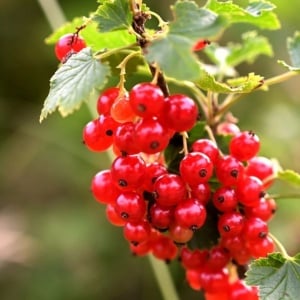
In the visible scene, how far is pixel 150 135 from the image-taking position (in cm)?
114

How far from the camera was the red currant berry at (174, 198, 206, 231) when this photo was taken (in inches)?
49.1

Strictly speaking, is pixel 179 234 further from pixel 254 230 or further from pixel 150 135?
pixel 150 135

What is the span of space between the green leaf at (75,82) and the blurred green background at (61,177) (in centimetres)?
205

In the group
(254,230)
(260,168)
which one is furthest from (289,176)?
(254,230)

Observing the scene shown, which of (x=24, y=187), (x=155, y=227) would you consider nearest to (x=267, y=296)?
(x=155, y=227)

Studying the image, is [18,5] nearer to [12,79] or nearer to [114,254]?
[12,79]

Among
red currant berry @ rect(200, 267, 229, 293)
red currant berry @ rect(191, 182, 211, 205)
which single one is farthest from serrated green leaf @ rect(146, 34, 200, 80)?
red currant berry @ rect(200, 267, 229, 293)

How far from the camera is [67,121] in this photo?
3.67 meters

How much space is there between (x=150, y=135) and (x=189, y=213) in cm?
20

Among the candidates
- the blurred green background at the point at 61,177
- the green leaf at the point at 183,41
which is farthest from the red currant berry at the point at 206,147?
the blurred green background at the point at 61,177

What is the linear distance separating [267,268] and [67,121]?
2514 mm

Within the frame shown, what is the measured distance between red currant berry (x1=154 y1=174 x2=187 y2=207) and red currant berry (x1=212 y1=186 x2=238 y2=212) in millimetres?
108

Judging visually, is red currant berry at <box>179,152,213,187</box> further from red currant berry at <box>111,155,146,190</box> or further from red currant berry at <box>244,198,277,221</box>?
red currant berry at <box>244,198,277,221</box>

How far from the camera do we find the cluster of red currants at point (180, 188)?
1171 millimetres
